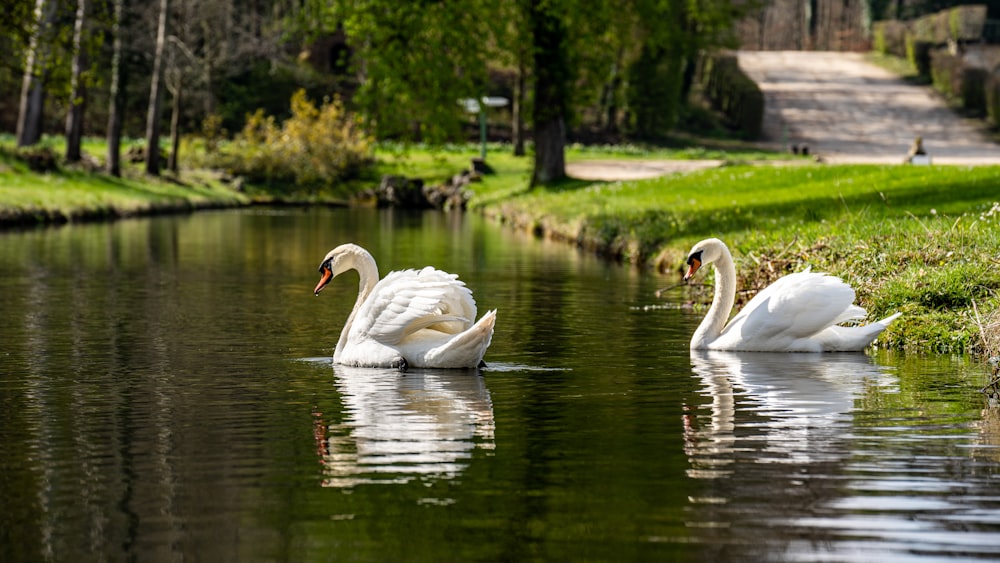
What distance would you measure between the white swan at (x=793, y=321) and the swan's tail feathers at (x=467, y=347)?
2.52 m

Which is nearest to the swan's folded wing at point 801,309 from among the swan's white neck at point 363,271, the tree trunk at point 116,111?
the swan's white neck at point 363,271

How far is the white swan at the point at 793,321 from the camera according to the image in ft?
47.3

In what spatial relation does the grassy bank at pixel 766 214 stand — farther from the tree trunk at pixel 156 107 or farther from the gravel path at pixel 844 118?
the gravel path at pixel 844 118

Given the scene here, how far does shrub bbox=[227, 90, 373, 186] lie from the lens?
5656 cm

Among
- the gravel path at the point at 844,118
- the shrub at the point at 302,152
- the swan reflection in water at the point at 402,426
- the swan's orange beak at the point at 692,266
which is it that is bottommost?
the swan reflection in water at the point at 402,426

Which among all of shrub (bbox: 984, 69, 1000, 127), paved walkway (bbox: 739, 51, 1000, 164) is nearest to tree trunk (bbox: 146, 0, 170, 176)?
paved walkway (bbox: 739, 51, 1000, 164)

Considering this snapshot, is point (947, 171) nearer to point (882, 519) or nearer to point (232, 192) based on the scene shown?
point (882, 519)

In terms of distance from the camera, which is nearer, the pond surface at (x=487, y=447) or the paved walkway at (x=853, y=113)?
the pond surface at (x=487, y=447)

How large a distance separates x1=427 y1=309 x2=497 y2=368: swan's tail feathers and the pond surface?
0.51 feet

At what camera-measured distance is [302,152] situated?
56.4 meters

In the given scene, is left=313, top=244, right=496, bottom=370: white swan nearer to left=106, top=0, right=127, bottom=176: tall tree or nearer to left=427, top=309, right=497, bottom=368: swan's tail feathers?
left=427, top=309, right=497, bottom=368: swan's tail feathers

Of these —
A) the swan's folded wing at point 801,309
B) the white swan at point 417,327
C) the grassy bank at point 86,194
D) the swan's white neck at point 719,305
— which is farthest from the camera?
the grassy bank at point 86,194

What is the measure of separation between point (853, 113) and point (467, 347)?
59312 mm

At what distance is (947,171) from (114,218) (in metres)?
21.0
